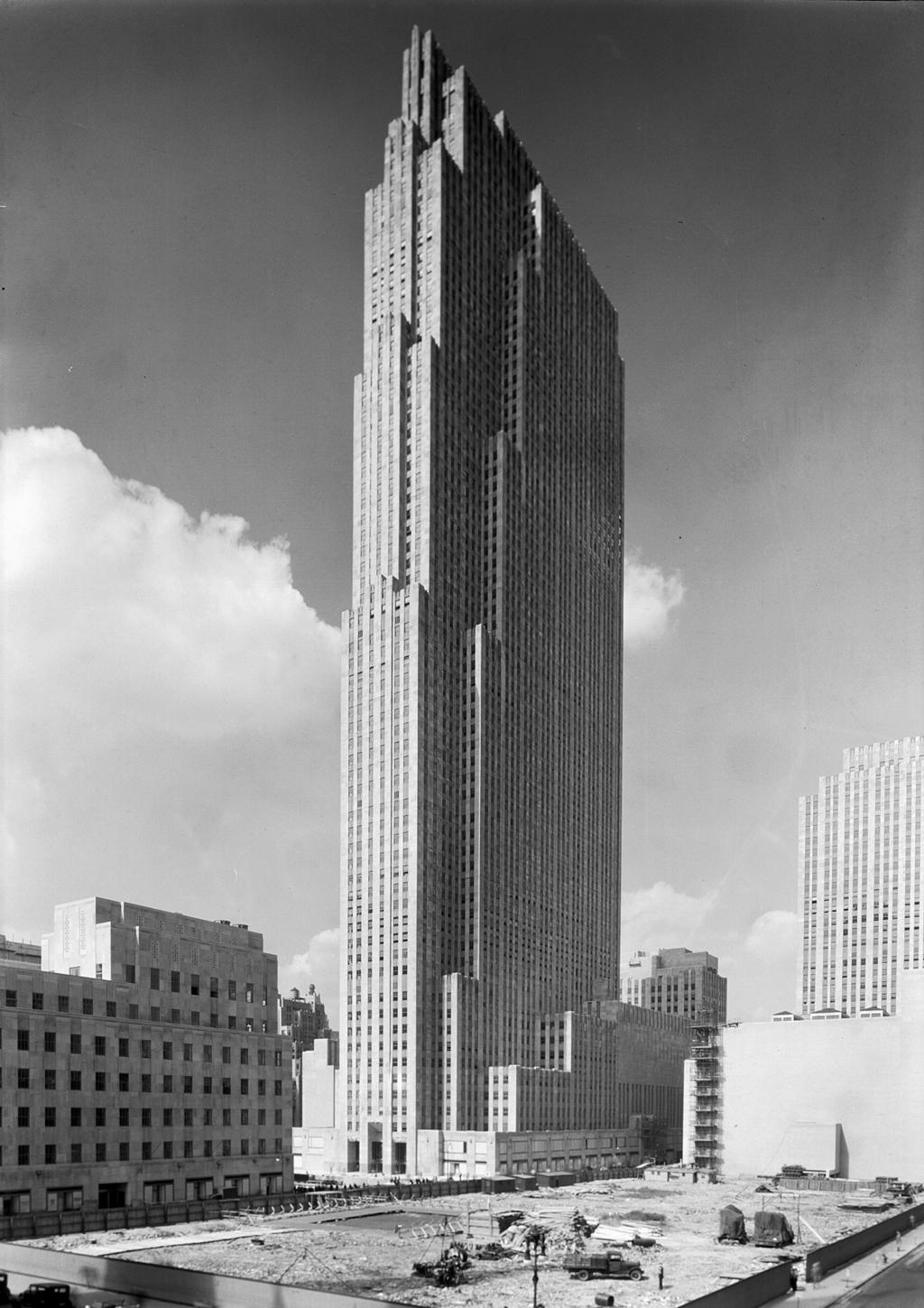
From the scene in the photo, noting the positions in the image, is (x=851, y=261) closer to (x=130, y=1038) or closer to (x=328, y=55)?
(x=328, y=55)

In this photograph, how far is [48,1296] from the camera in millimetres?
62156

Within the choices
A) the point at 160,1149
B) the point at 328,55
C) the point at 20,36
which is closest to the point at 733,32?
the point at 328,55

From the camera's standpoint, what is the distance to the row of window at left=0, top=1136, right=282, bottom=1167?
312ft

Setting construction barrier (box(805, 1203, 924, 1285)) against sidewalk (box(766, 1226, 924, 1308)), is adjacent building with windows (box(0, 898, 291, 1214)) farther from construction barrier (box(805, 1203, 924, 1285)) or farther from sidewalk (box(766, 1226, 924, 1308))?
sidewalk (box(766, 1226, 924, 1308))

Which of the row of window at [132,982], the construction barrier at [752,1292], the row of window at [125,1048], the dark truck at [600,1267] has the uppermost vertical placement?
the row of window at [132,982]

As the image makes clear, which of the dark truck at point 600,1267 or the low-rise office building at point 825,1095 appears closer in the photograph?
the dark truck at point 600,1267

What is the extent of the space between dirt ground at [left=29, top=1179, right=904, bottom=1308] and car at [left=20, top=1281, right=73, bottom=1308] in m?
10.3

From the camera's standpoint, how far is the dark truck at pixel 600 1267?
72875 millimetres

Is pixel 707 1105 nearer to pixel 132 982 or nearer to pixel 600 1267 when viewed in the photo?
pixel 132 982

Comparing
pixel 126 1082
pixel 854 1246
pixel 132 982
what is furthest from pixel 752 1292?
pixel 132 982

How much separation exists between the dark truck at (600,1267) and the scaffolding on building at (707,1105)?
109513 mm

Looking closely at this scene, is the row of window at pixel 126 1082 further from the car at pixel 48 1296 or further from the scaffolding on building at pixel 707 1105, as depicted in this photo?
the scaffolding on building at pixel 707 1105

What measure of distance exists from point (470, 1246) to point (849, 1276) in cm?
2303

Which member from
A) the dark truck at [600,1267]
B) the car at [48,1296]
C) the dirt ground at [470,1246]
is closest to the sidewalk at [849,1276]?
the dirt ground at [470,1246]
